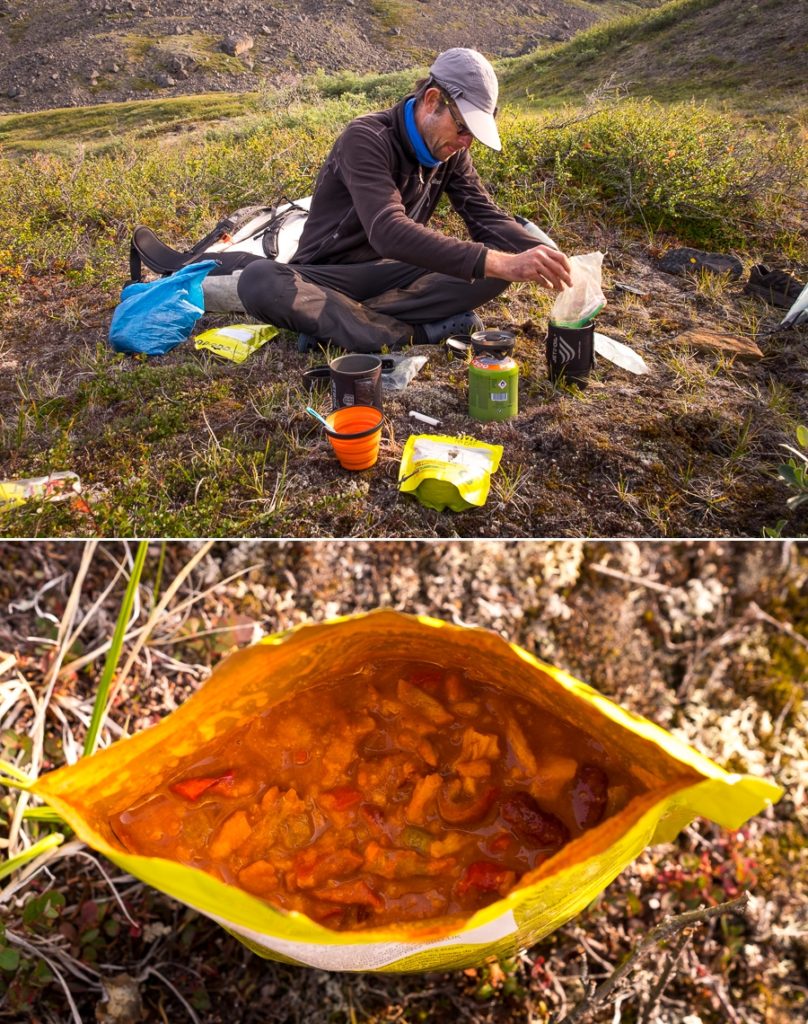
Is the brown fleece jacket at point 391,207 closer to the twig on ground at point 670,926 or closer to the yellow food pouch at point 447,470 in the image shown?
the yellow food pouch at point 447,470

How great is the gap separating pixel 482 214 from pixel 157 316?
1.61 m

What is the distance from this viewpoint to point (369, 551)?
209 centimetres

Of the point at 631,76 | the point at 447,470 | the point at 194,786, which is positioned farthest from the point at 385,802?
the point at 631,76

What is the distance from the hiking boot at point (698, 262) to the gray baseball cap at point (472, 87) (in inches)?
68.7

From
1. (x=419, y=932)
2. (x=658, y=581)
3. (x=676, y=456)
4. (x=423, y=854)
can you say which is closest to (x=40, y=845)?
(x=423, y=854)

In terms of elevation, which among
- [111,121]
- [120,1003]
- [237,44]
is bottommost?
[120,1003]

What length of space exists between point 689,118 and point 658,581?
499cm

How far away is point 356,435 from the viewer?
92.5 inches

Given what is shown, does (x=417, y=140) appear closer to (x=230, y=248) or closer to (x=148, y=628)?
(x=230, y=248)

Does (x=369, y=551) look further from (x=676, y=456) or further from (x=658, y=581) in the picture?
(x=676, y=456)

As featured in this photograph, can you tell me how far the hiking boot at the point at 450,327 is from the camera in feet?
10.8

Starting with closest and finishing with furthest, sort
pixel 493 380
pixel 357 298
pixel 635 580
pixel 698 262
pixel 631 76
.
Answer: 1. pixel 635 580
2. pixel 493 380
3. pixel 357 298
4. pixel 698 262
5. pixel 631 76

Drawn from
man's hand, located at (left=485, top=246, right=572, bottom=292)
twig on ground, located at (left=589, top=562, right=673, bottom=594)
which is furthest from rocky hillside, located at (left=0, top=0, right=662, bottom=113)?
twig on ground, located at (left=589, top=562, right=673, bottom=594)

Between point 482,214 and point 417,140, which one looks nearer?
point 417,140
